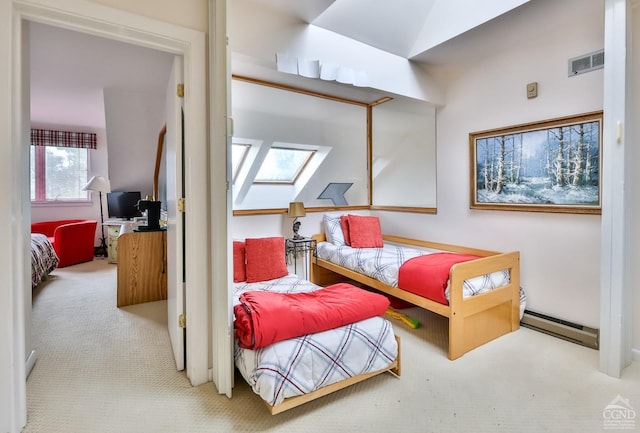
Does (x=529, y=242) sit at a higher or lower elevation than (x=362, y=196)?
lower

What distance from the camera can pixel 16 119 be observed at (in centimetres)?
138

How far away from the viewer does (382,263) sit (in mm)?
2836

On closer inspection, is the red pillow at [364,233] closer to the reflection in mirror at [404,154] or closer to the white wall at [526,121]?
the reflection in mirror at [404,154]

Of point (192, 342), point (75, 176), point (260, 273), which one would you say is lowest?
point (192, 342)

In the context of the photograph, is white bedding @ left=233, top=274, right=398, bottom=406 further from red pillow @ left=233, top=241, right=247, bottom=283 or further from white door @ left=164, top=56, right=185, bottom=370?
red pillow @ left=233, top=241, right=247, bottom=283

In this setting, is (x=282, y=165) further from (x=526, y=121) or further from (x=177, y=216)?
(x=526, y=121)

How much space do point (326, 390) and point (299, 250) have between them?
195cm

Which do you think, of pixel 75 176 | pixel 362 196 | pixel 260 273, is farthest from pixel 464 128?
pixel 75 176

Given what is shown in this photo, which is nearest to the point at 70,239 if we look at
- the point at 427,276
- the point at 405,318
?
the point at 405,318

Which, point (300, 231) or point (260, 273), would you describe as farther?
point (300, 231)

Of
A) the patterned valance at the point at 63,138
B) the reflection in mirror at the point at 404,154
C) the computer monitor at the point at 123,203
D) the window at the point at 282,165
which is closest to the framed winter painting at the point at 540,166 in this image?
the reflection in mirror at the point at 404,154

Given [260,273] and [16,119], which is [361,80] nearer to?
[260,273]

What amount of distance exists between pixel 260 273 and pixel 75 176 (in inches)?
195

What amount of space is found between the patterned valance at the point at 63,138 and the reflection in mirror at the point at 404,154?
4.90m
